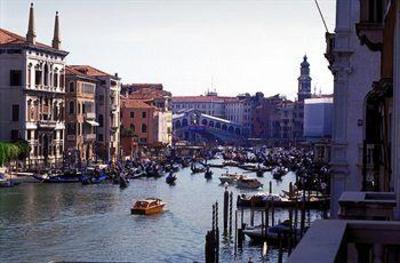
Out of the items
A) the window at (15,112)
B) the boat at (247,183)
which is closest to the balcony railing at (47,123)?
the window at (15,112)

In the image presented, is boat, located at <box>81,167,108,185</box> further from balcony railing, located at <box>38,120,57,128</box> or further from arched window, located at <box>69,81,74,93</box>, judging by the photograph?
arched window, located at <box>69,81,74,93</box>

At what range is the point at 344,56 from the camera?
10.3 meters

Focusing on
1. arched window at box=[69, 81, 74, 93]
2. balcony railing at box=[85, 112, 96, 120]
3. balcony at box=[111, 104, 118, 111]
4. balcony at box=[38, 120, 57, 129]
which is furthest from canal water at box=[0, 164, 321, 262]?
balcony at box=[111, 104, 118, 111]

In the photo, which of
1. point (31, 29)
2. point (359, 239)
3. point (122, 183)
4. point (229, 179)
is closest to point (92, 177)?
point (122, 183)

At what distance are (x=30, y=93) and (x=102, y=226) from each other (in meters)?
16.2

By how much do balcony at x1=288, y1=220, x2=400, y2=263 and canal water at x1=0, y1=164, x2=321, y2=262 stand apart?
1134cm

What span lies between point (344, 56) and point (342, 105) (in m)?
0.61

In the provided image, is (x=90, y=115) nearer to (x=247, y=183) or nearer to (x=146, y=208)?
(x=247, y=183)

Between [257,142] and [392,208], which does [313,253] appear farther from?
[257,142]

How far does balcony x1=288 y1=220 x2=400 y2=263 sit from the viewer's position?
7.37ft

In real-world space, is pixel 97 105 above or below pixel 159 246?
above

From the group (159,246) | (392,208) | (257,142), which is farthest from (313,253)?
(257,142)

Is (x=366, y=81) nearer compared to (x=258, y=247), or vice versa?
(x=366, y=81)

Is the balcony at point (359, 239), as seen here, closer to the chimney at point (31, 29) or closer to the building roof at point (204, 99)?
the chimney at point (31, 29)
